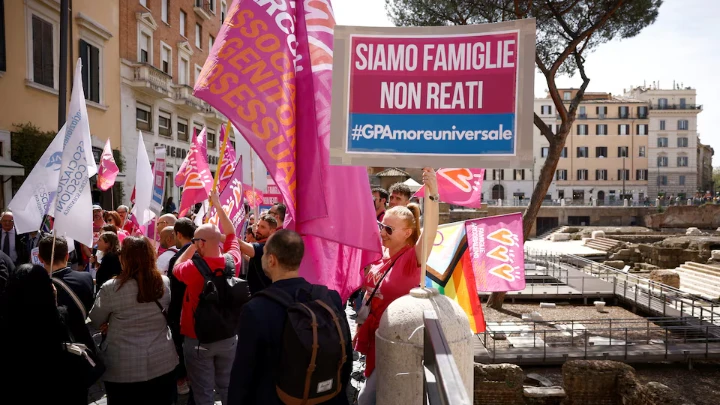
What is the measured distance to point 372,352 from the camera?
3.48 meters

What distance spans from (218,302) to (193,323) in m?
0.33

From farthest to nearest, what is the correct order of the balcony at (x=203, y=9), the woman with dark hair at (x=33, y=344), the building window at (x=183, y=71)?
the balcony at (x=203, y=9), the building window at (x=183, y=71), the woman with dark hair at (x=33, y=344)

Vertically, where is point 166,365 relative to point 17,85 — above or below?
below

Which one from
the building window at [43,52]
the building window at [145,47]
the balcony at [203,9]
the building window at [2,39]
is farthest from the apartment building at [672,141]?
the building window at [2,39]

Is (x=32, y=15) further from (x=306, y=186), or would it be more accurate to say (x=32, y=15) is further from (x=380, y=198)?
(x=306, y=186)

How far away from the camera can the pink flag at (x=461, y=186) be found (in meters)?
7.90

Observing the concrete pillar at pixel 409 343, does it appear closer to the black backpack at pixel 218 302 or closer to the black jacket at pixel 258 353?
the black jacket at pixel 258 353

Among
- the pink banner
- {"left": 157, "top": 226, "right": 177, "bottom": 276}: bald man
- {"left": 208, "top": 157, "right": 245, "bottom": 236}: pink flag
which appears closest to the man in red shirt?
{"left": 157, "top": 226, "right": 177, "bottom": 276}: bald man

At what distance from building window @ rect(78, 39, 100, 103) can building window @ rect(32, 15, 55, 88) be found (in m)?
1.88

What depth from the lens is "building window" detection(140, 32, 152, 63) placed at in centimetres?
2408

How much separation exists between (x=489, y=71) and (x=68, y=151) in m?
3.70

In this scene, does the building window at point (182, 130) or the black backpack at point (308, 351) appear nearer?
the black backpack at point (308, 351)

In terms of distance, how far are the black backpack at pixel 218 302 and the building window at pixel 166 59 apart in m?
24.6

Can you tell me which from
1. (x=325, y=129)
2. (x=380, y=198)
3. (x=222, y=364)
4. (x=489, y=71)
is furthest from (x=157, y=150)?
(x=489, y=71)
